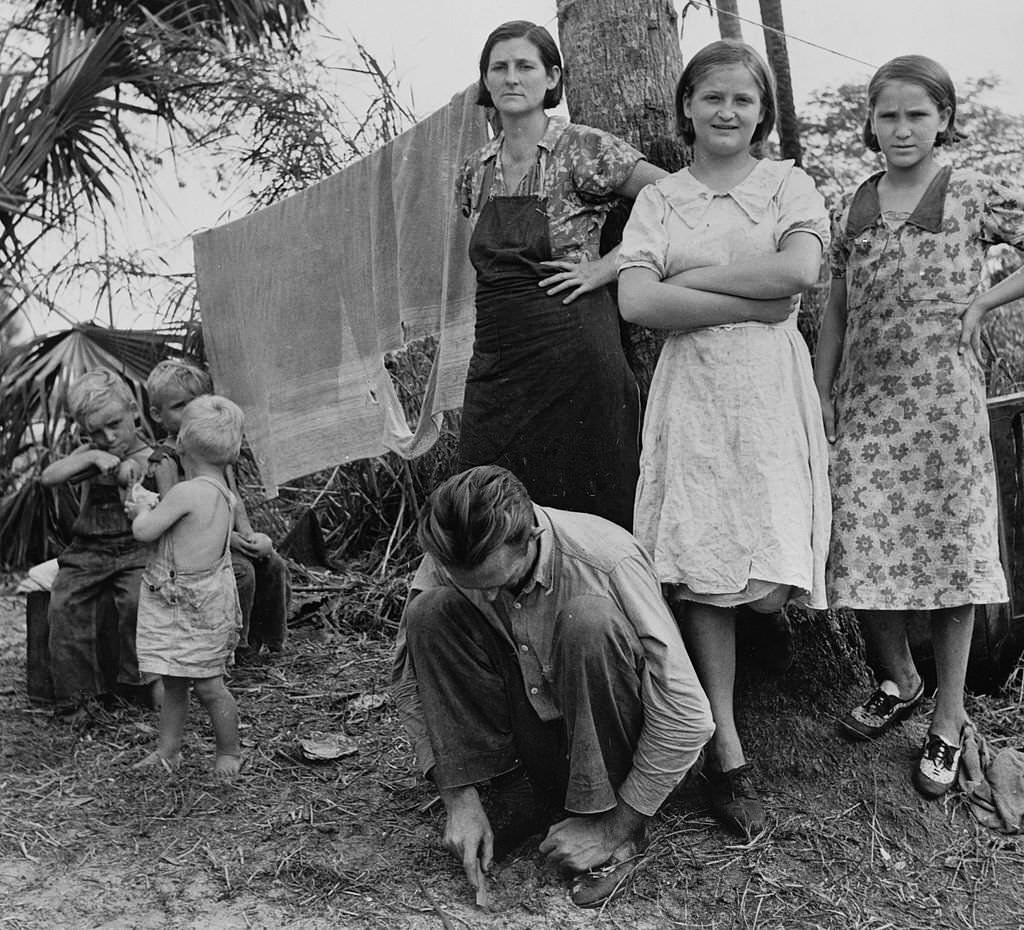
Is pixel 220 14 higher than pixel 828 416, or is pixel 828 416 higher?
pixel 220 14

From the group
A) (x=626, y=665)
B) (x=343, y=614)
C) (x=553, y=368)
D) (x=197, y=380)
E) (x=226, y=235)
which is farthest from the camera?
(x=343, y=614)

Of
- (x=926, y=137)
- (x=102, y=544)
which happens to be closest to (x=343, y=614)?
(x=102, y=544)

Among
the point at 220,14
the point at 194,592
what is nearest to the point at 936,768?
the point at 194,592

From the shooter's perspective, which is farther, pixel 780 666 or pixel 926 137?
pixel 780 666

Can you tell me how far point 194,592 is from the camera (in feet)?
11.2

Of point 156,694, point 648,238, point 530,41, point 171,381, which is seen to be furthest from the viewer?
point 156,694

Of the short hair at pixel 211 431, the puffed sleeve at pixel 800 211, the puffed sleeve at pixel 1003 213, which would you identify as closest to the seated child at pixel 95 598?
the short hair at pixel 211 431

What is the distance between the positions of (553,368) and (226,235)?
6.69 ft

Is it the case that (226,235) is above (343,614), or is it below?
above

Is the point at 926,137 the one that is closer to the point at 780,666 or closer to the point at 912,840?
the point at 780,666

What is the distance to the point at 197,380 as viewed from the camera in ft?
13.4

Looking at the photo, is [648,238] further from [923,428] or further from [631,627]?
[631,627]

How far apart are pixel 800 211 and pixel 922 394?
1.72 ft

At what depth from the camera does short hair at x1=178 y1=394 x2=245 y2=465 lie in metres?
3.48
